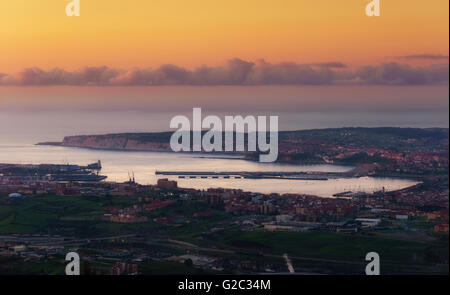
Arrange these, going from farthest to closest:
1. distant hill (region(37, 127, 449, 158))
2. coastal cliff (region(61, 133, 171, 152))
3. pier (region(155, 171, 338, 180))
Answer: coastal cliff (region(61, 133, 171, 152)), distant hill (region(37, 127, 449, 158)), pier (region(155, 171, 338, 180))

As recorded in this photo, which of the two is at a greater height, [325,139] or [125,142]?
[325,139]

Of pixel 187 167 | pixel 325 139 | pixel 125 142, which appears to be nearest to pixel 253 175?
pixel 187 167

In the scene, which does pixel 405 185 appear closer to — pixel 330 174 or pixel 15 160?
pixel 330 174

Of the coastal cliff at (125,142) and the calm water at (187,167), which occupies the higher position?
the coastal cliff at (125,142)

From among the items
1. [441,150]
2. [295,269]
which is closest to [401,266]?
[295,269]

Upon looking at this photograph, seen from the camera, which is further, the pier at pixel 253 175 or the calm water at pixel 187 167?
the pier at pixel 253 175

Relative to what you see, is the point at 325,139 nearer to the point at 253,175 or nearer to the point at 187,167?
the point at 187,167

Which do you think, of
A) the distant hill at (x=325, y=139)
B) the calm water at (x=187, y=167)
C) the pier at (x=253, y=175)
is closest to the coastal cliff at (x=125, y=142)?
the distant hill at (x=325, y=139)

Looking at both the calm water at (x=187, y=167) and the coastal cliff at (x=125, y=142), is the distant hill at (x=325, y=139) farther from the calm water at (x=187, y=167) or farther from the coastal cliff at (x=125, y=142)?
the calm water at (x=187, y=167)

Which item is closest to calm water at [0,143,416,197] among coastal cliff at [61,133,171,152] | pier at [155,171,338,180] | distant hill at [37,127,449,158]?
pier at [155,171,338,180]

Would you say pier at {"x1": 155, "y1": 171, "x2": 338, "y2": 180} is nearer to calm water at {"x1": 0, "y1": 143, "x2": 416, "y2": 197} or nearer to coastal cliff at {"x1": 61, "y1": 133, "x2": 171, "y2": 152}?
calm water at {"x1": 0, "y1": 143, "x2": 416, "y2": 197}
